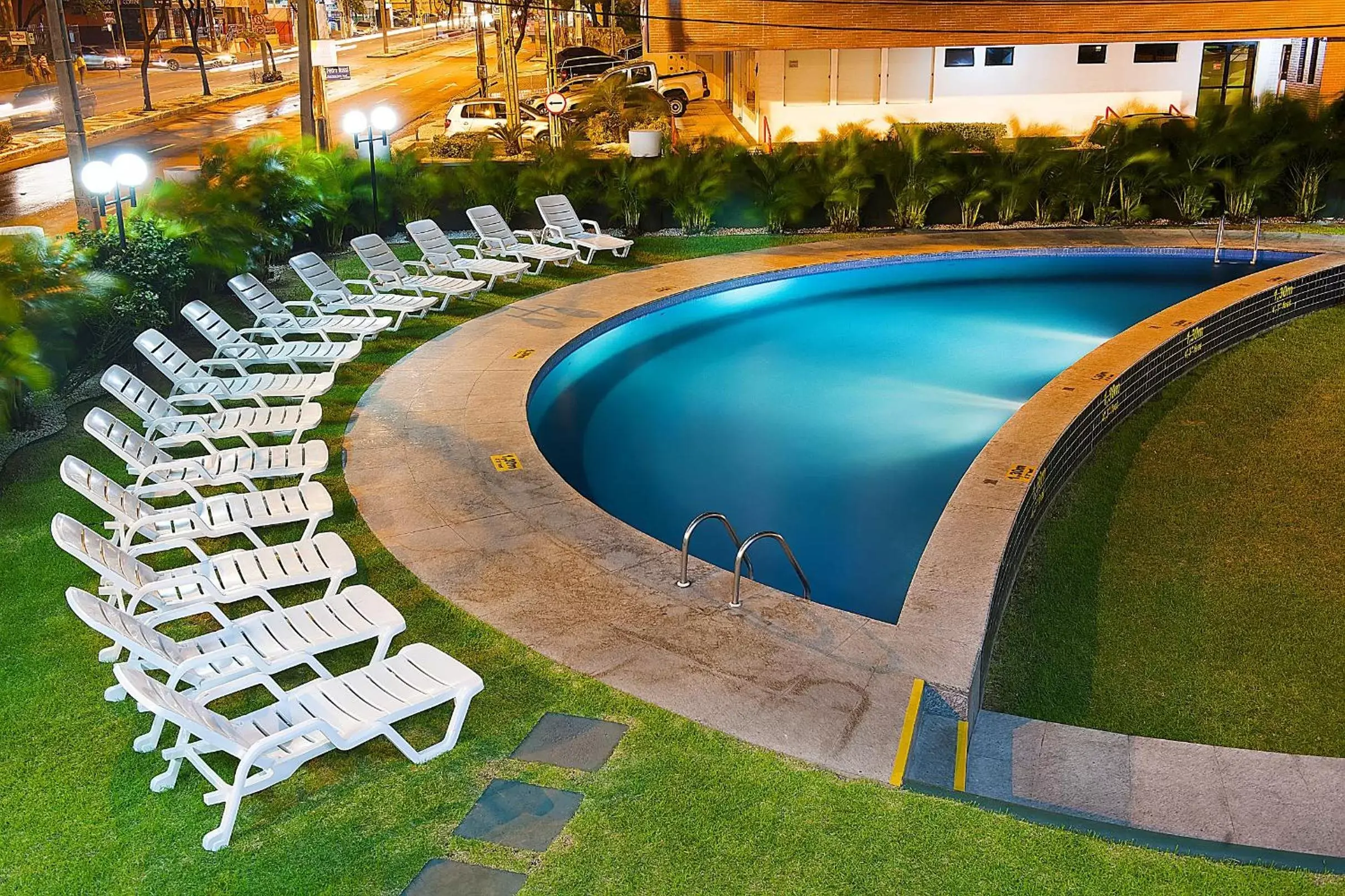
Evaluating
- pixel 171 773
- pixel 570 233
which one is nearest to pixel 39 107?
pixel 570 233

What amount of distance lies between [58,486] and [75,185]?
9.02 metres

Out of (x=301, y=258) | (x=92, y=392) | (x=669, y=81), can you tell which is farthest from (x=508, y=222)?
(x=669, y=81)

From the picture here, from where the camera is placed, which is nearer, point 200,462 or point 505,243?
point 200,462

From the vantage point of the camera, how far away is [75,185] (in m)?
16.6

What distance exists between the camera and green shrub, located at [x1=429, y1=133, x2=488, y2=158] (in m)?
26.5

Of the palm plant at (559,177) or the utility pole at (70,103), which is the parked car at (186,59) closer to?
the utility pole at (70,103)

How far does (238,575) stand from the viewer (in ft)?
22.3

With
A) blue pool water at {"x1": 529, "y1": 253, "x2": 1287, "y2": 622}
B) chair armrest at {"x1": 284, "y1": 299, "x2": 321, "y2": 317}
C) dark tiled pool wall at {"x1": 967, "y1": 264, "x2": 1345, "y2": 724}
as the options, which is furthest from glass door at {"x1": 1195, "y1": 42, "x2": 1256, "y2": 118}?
chair armrest at {"x1": 284, "y1": 299, "x2": 321, "y2": 317}

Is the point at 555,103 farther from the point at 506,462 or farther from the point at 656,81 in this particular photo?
the point at 506,462

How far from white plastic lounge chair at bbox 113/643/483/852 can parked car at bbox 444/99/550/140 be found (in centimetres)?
2561

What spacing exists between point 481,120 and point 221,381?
22778 mm

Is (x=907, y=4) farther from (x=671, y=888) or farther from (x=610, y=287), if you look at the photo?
(x=671, y=888)

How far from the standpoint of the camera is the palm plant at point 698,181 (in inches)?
731

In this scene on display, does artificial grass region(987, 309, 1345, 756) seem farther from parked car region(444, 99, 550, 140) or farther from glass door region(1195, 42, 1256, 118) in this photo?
glass door region(1195, 42, 1256, 118)
